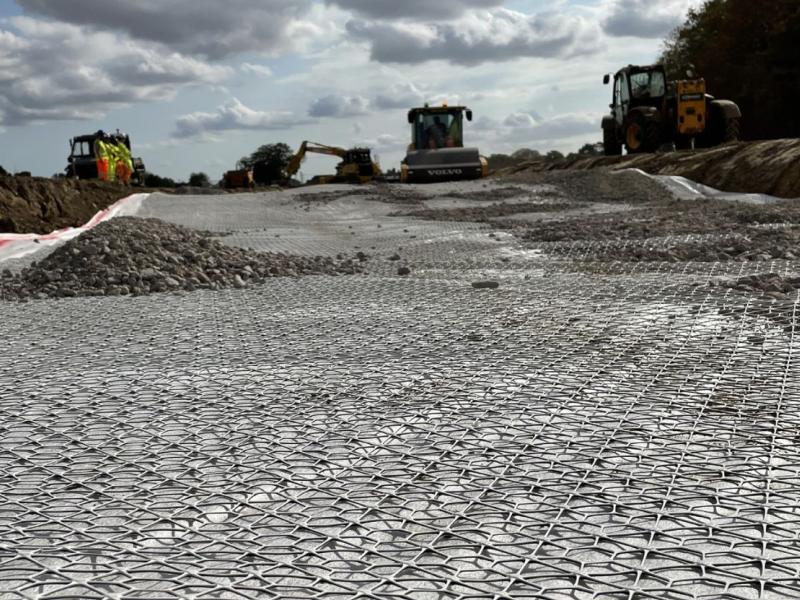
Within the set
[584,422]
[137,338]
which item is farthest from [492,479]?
[137,338]

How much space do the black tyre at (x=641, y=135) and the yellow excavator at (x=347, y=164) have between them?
8557 mm

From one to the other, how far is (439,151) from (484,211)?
6.65 m

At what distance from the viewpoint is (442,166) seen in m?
15.4

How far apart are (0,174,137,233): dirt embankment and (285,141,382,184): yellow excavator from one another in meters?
8.57

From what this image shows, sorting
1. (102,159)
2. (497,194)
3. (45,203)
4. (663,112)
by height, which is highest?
(663,112)

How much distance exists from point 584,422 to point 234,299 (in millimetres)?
2468

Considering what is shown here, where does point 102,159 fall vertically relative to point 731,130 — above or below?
above

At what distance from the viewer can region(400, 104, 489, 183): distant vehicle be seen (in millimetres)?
15344

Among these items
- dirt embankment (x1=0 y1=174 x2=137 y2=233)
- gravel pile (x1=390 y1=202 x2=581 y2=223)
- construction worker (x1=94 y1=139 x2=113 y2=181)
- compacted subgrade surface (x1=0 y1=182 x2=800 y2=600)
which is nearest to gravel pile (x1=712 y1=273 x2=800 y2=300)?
compacted subgrade surface (x1=0 y1=182 x2=800 y2=600)

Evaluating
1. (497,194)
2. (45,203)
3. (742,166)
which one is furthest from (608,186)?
(45,203)

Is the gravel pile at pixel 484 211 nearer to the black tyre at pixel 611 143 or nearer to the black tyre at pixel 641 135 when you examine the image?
the black tyre at pixel 641 135

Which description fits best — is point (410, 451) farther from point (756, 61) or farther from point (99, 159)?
point (756, 61)

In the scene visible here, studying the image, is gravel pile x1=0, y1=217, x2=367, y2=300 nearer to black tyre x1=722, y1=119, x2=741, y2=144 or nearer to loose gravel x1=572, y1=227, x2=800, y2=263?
loose gravel x1=572, y1=227, x2=800, y2=263

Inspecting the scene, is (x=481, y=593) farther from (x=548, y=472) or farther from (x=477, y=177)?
(x=477, y=177)
